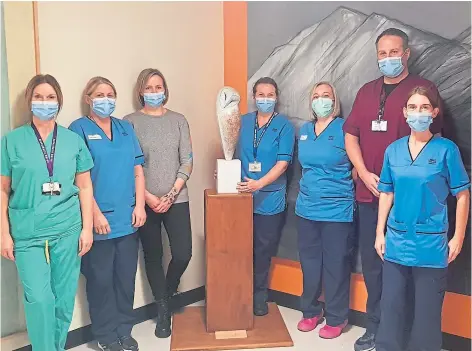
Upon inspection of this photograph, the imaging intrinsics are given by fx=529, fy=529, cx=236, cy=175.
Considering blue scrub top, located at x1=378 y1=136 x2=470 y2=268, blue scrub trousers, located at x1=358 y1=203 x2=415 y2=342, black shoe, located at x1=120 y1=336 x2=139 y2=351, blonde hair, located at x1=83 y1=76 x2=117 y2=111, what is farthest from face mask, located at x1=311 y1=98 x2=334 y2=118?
black shoe, located at x1=120 y1=336 x2=139 y2=351

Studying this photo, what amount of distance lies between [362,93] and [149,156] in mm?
1234

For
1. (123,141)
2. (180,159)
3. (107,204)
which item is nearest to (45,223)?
(107,204)

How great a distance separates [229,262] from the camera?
3.04 m

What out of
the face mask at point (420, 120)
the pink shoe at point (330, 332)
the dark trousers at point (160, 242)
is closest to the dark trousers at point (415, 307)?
the pink shoe at point (330, 332)

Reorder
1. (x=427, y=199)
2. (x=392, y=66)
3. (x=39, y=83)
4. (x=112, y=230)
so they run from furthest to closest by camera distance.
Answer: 1. (x=112, y=230)
2. (x=392, y=66)
3. (x=39, y=83)
4. (x=427, y=199)

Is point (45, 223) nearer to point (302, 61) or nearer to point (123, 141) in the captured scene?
point (123, 141)

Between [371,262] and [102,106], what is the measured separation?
5.42ft

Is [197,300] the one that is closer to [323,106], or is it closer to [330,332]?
[330,332]

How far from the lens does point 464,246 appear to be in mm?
2730

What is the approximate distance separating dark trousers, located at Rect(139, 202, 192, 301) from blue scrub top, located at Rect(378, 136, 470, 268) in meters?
1.27

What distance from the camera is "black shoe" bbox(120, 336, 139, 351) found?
115 inches

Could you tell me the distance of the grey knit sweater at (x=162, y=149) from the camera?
302 cm

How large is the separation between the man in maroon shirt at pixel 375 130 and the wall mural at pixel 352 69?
177 millimetres

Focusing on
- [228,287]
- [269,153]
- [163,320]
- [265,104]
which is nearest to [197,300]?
[163,320]
